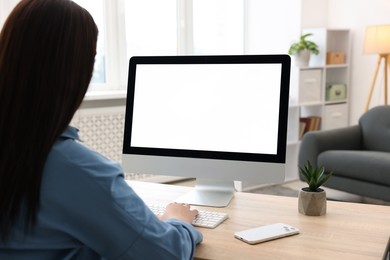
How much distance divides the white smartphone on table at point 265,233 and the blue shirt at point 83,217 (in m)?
0.36

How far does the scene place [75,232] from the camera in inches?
37.1

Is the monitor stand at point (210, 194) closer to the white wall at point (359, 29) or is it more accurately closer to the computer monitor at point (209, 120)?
the computer monitor at point (209, 120)

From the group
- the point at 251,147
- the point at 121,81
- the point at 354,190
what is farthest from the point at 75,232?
the point at 121,81

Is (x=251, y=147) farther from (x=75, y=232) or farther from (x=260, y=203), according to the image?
(x=75, y=232)

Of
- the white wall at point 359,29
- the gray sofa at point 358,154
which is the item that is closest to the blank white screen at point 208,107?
the gray sofa at point 358,154

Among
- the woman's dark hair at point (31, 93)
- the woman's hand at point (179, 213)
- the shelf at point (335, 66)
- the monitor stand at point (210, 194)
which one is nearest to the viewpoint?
the woman's dark hair at point (31, 93)

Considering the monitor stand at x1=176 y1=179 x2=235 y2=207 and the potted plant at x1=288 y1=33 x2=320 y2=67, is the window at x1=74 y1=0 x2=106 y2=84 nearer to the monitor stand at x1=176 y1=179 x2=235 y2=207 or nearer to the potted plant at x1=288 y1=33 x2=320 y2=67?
the potted plant at x1=288 y1=33 x2=320 y2=67

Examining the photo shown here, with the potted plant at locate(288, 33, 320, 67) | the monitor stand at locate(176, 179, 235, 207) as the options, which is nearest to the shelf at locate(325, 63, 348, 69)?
the potted plant at locate(288, 33, 320, 67)

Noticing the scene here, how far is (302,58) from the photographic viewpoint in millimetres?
4719

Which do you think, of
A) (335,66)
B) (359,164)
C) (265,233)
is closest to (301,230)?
(265,233)

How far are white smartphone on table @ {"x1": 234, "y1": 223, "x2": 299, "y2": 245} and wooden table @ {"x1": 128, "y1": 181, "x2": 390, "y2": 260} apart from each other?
0.01 meters

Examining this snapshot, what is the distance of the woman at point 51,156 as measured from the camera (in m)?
0.91

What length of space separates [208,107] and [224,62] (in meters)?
0.16

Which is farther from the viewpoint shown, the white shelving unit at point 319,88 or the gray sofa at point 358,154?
the white shelving unit at point 319,88
